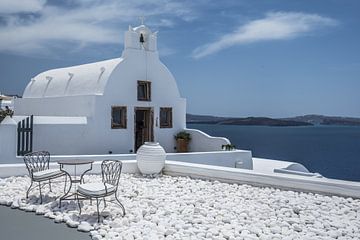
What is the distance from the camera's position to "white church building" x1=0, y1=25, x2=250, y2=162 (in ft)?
51.2

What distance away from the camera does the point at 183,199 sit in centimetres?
810

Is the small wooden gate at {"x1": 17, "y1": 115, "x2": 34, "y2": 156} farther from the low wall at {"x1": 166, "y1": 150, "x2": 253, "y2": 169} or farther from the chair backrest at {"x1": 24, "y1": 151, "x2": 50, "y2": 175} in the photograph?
the low wall at {"x1": 166, "y1": 150, "x2": 253, "y2": 169}

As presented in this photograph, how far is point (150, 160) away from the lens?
10.7 metres

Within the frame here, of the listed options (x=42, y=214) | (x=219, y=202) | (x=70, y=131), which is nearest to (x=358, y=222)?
(x=219, y=202)

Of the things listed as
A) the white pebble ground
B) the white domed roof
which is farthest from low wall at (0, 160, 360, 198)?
the white domed roof

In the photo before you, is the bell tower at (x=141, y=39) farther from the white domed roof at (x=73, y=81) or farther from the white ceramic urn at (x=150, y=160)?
the white ceramic urn at (x=150, y=160)

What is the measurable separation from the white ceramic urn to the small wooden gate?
227 inches

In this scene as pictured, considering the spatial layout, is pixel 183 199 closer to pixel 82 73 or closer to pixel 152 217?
pixel 152 217

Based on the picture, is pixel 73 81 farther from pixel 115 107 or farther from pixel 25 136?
pixel 25 136

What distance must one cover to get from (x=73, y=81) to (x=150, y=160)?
9.70 meters

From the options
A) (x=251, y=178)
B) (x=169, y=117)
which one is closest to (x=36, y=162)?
(x=251, y=178)

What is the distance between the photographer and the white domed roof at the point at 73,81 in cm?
1731

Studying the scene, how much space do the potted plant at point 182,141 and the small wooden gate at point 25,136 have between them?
7.06 metres

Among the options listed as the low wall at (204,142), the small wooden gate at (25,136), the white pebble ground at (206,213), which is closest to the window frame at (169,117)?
the low wall at (204,142)
